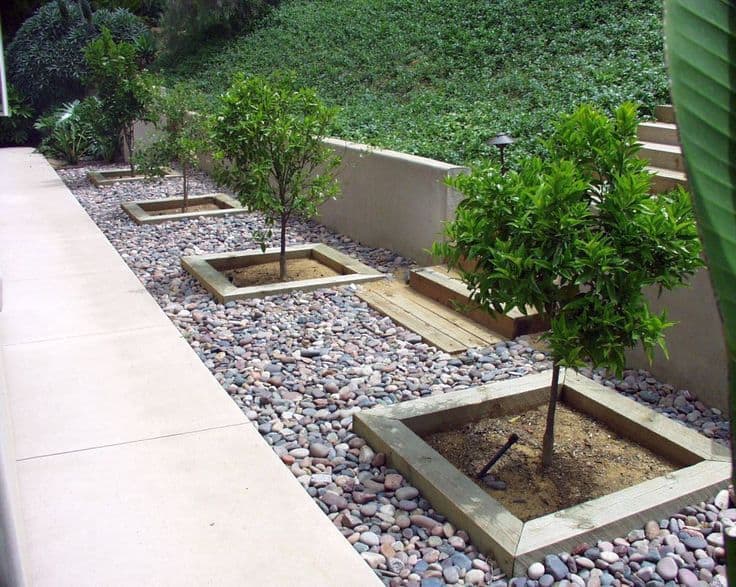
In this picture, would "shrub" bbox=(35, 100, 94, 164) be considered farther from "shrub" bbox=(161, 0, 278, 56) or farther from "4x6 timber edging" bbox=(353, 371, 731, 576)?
"4x6 timber edging" bbox=(353, 371, 731, 576)

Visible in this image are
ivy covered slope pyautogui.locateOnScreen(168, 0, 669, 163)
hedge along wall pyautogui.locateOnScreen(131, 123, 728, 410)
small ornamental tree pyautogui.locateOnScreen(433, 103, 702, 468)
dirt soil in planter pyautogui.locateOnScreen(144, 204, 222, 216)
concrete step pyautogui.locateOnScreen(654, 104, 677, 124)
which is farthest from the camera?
dirt soil in planter pyautogui.locateOnScreen(144, 204, 222, 216)

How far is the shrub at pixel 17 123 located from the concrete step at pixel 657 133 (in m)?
13.3

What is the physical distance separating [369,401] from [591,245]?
5.13 feet

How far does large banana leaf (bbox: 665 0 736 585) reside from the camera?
463 mm

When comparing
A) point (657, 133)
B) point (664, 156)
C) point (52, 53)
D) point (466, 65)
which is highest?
point (466, 65)

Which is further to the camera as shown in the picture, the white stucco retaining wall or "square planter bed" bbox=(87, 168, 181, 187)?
"square planter bed" bbox=(87, 168, 181, 187)

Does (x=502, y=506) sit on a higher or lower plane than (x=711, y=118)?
lower

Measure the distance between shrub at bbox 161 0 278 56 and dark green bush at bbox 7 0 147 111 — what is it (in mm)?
1284

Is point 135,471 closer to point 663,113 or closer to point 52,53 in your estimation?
point 663,113

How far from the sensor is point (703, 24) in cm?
47

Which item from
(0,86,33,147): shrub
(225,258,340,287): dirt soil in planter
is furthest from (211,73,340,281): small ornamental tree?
(0,86,33,147): shrub

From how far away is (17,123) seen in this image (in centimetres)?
1579

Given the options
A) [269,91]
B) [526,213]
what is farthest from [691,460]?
[269,91]

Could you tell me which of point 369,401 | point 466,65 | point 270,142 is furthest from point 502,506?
point 466,65
